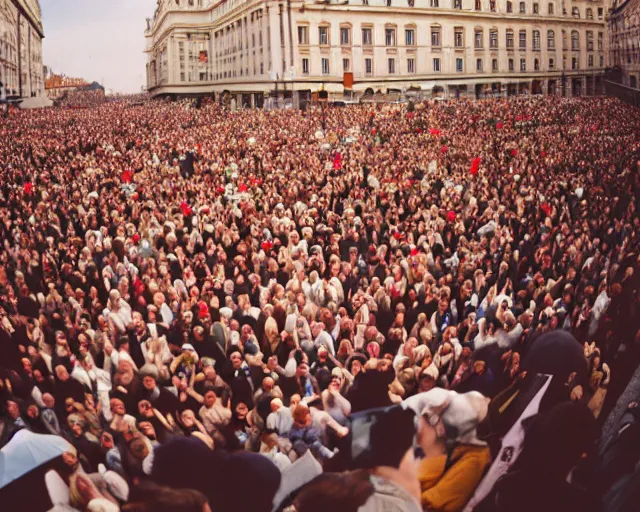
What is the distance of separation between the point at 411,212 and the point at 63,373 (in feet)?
8.05

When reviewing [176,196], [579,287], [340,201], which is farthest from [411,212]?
[176,196]

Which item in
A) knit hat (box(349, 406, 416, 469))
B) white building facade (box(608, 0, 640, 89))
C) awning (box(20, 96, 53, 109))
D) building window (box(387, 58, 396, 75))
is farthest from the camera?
white building facade (box(608, 0, 640, 89))

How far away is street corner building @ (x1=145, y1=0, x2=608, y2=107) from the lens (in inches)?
176

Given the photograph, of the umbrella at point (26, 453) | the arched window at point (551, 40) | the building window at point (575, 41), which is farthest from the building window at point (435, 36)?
the umbrella at point (26, 453)

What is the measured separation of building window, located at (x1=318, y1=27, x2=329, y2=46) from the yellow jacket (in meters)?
2.68

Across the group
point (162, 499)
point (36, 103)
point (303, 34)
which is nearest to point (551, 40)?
point (303, 34)

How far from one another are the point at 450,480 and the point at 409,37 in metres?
2.86

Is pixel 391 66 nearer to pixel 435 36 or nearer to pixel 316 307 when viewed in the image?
pixel 435 36

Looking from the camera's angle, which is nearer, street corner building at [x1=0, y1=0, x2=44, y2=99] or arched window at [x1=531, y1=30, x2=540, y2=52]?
street corner building at [x1=0, y1=0, x2=44, y2=99]

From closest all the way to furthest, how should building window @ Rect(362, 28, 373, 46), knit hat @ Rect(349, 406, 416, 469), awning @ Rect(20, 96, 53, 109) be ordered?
1. knit hat @ Rect(349, 406, 416, 469)
2. awning @ Rect(20, 96, 53, 109)
3. building window @ Rect(362, 28, 373, 46)

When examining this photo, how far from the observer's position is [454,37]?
499cm

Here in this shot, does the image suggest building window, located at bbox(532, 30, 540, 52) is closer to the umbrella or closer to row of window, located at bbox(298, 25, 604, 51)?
row of window, located at bbox(298, 25, 604, 51)

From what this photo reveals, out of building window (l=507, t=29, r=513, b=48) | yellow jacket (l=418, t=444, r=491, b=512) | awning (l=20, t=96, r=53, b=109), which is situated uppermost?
building window (l=507, t=29, r=513, b=48)

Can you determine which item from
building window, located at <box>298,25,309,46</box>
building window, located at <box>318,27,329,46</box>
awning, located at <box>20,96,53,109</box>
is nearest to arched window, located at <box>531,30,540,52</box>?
building window, located at <box>318,27,329,46</box>
